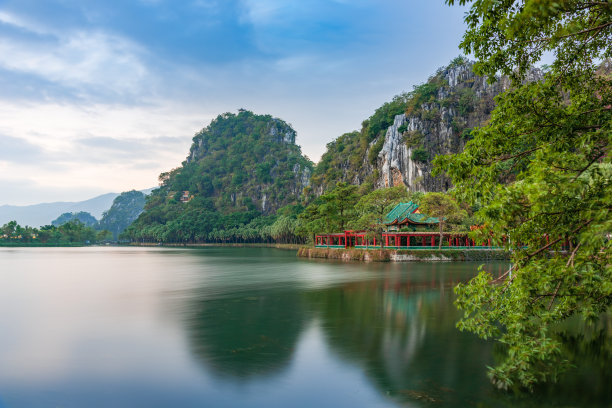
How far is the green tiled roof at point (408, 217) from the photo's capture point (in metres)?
38.6

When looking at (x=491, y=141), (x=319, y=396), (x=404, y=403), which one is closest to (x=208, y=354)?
(x=319, y=396)

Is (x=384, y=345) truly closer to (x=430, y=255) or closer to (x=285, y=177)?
(x=430, y=255)

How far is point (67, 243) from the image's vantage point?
105438 mm

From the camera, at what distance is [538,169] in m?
5.42

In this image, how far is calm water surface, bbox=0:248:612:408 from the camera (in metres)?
7.19

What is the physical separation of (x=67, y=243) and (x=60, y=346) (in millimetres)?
109228

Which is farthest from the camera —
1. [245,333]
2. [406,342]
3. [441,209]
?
[441,209]

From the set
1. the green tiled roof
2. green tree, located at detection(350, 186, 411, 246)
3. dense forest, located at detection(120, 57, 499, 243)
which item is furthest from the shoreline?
the green tiled roof

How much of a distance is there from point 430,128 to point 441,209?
3651cm

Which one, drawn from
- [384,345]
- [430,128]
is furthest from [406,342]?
[430,128]

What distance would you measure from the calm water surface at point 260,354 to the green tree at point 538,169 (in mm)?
1386

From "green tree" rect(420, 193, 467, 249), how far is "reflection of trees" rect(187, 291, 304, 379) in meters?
22.0

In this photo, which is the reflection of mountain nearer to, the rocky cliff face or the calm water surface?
the calm water surface

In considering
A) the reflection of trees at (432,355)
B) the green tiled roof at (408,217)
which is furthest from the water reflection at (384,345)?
the green tiled roof at (408,217)
